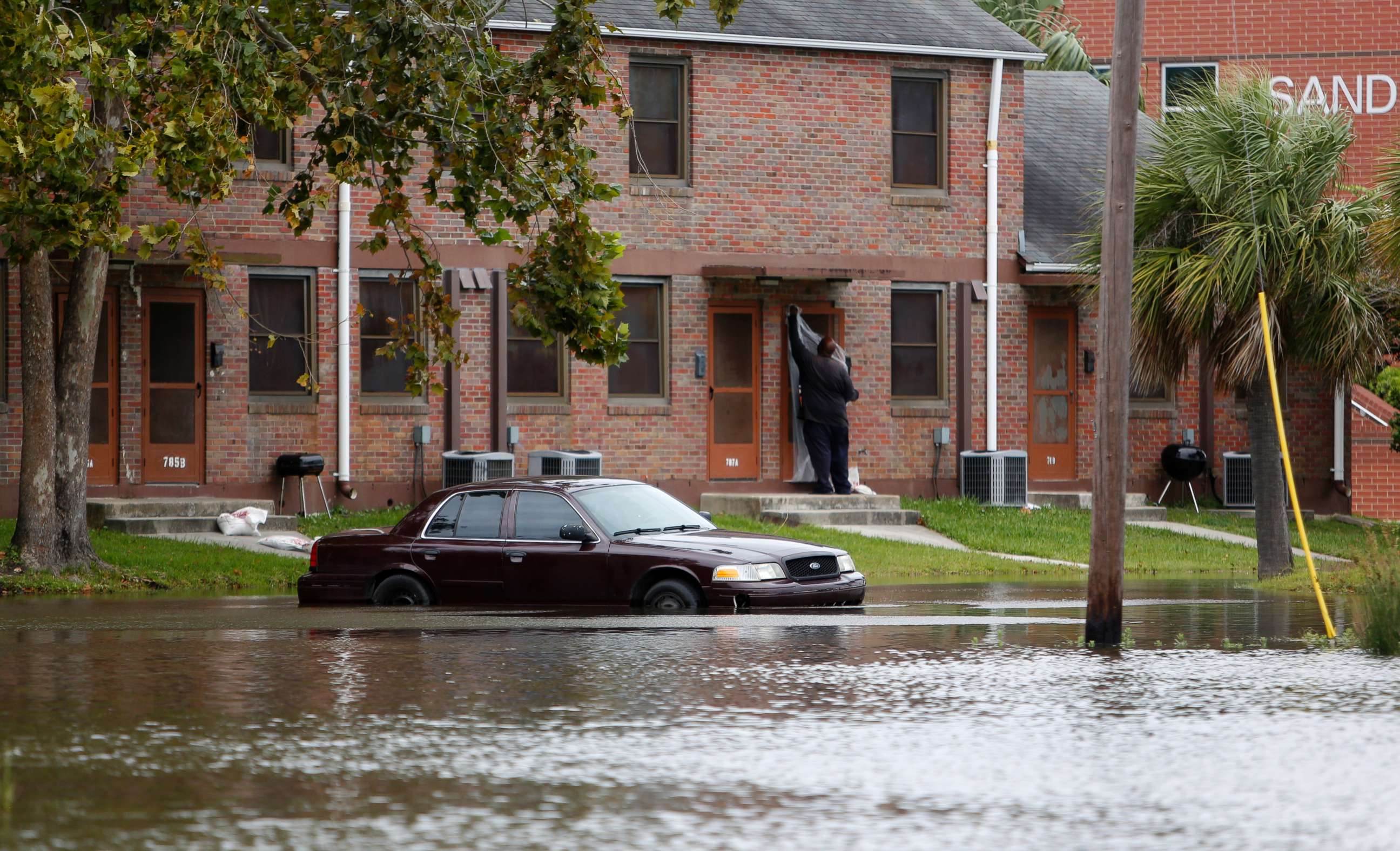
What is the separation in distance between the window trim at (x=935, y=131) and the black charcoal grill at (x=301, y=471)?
918cm

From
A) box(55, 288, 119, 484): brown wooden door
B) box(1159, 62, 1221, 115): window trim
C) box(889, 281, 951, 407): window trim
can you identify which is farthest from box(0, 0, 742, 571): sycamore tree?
box(1159, 62, 1221, 115): window trim

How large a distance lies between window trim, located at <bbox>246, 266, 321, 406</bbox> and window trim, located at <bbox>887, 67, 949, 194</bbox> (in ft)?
27.7

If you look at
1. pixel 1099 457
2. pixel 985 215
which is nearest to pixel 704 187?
pixel 985 215

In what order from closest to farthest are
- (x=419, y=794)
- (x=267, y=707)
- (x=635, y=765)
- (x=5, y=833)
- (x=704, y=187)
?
(x=5, y=833)
(x=419, y=794)
(x=635, y=765)
(x=267, y=707)
(x=704, y=187)

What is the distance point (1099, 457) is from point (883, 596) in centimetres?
597

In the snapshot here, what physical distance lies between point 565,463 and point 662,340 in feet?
8.76

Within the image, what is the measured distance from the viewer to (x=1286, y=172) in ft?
60.1

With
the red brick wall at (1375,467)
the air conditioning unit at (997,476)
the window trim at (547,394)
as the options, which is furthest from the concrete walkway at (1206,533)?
the window trim at (547,394)

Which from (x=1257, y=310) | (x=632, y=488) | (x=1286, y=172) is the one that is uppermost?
(x=1286, y=172)

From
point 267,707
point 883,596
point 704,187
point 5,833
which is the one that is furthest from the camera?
point 704,187

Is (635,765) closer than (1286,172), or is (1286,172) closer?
(635,765)

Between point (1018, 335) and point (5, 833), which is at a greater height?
point (1018, 335)

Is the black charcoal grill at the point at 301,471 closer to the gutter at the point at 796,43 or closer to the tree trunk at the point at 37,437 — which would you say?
the tree trunk at the point at 37,437

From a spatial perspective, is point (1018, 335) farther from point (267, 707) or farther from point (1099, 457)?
point (267, 707)
